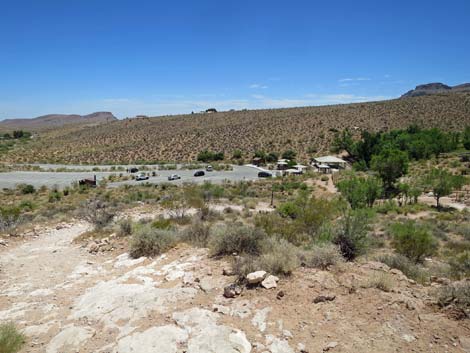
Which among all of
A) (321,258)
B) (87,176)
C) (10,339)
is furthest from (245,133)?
(10,339)

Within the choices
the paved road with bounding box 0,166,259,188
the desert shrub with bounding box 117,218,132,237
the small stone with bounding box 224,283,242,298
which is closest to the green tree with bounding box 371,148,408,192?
the paved road with bounding box 0,166,259,188

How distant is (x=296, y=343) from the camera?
4887 mm

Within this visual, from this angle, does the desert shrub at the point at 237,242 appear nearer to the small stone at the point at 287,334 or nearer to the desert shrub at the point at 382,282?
the desert shrub at the point at 382,282

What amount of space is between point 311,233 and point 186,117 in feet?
322

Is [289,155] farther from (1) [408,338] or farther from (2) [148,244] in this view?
(1) [408,338]

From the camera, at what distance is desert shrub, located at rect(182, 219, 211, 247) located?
9.65 meters

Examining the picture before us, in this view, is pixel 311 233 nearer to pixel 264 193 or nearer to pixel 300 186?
pixel 264 193

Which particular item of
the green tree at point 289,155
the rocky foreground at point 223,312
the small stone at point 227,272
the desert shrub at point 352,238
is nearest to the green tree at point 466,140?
the green tree at point 289,155

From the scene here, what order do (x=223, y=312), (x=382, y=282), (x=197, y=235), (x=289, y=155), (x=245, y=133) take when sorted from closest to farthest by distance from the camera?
1. (x=223, y=312)
2. (x=382, y=282)
3. (x=197, y=235)
4. (x=289, y=155)
5. (x=245, y=133)

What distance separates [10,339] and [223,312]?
335cm

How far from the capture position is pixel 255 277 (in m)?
6.46

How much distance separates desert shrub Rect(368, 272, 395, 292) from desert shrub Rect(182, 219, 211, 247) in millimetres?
4750

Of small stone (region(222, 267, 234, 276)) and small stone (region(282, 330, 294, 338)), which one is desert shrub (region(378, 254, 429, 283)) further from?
small stone (region(222, 267, 234, 276))

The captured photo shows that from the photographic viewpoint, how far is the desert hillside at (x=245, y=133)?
71562mm
